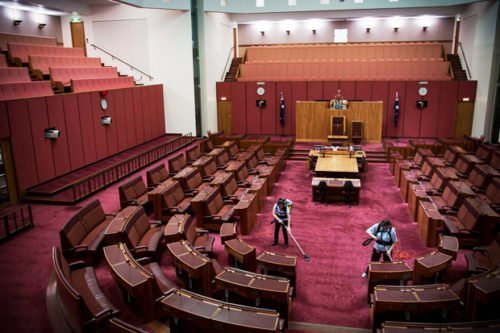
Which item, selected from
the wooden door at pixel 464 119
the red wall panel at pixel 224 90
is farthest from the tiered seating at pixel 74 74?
the wooden door at pixel 464 119

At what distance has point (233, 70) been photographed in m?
24.8

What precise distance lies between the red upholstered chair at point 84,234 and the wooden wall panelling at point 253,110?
13629 millimetres

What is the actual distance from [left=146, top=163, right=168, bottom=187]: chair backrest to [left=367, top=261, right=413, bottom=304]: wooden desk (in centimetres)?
758

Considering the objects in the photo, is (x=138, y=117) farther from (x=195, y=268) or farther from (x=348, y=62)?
(x=195, y=268)

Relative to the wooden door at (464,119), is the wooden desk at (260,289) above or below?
below

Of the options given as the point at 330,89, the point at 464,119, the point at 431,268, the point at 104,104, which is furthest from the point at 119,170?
the point at 464,119

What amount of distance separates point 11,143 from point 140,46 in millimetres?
11185

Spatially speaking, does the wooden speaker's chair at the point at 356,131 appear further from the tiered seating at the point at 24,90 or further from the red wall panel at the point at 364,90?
the tiered seating at the point at 24,90

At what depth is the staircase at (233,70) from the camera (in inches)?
946

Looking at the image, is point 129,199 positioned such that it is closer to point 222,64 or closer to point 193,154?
point 193,154

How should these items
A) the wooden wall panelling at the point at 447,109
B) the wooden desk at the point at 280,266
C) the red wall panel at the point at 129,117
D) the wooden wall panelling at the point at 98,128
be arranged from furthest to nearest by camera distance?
the wooden wall panelling at the point at 447,109
the red wall panel at the point at 129,117
the wooden wall panelling at the point at 98,128
the wooden desk at the point at 280,266

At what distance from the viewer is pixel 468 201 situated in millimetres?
10141

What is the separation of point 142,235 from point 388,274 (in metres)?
5.36

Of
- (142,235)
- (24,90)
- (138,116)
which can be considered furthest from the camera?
(138,116)
